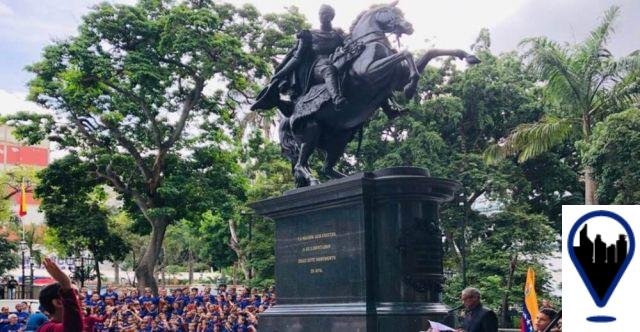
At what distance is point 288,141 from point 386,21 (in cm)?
279

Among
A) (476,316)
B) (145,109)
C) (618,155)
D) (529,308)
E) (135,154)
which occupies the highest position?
(145,109)

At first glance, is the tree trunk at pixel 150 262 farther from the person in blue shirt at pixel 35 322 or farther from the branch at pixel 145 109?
the person in blue shirt at pixel 35 322

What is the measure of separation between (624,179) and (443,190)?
12.1m

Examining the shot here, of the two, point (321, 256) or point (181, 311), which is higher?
point (321, 256)

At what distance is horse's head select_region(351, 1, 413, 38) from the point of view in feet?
37.2

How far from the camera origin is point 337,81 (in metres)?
11.4

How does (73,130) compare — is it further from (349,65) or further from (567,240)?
(567,240)

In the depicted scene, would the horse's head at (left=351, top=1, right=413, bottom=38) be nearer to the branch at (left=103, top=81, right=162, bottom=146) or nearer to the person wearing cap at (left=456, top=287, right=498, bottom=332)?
the person wearing cap at (left=456, top=287, right=498, bottom=332)

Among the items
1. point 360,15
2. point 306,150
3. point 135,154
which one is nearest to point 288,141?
point 306,150

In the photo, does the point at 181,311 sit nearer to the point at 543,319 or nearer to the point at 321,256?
the point at 321,256

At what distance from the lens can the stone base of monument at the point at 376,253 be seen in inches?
394

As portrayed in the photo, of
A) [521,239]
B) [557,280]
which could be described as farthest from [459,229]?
[557,280]

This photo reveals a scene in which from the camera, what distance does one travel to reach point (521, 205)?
29.5 meters

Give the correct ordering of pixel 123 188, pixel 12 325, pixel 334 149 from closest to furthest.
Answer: pixel 334 149 < pixel 12 325 < pixel 123 188
